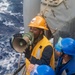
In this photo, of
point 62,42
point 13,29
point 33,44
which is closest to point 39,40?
point 33,44

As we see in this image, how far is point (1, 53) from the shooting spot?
35.5ft

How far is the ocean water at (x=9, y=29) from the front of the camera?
10.1 metres

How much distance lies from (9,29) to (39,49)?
916cm

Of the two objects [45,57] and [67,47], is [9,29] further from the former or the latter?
[67,47]

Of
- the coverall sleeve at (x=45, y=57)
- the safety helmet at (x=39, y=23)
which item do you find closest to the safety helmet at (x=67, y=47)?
the coverall sleeve at (x=45, y=57)

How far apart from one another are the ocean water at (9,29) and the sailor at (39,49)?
4.56 meters

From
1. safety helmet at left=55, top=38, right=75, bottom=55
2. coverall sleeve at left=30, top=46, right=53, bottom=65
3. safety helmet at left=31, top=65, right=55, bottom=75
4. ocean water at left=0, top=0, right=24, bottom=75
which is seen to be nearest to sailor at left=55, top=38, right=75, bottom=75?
safety helmet at left=55, top=38, right=75, bottom=55

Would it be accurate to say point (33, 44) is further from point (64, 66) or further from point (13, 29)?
point (13, 29)

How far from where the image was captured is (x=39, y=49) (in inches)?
157

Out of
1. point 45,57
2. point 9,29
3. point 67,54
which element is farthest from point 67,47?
point 9,29

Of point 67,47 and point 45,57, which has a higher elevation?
point 67,47

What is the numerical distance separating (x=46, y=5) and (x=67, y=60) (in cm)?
261

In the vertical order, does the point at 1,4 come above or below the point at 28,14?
below

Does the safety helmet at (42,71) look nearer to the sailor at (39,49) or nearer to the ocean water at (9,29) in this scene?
the sailor at (39,49)
